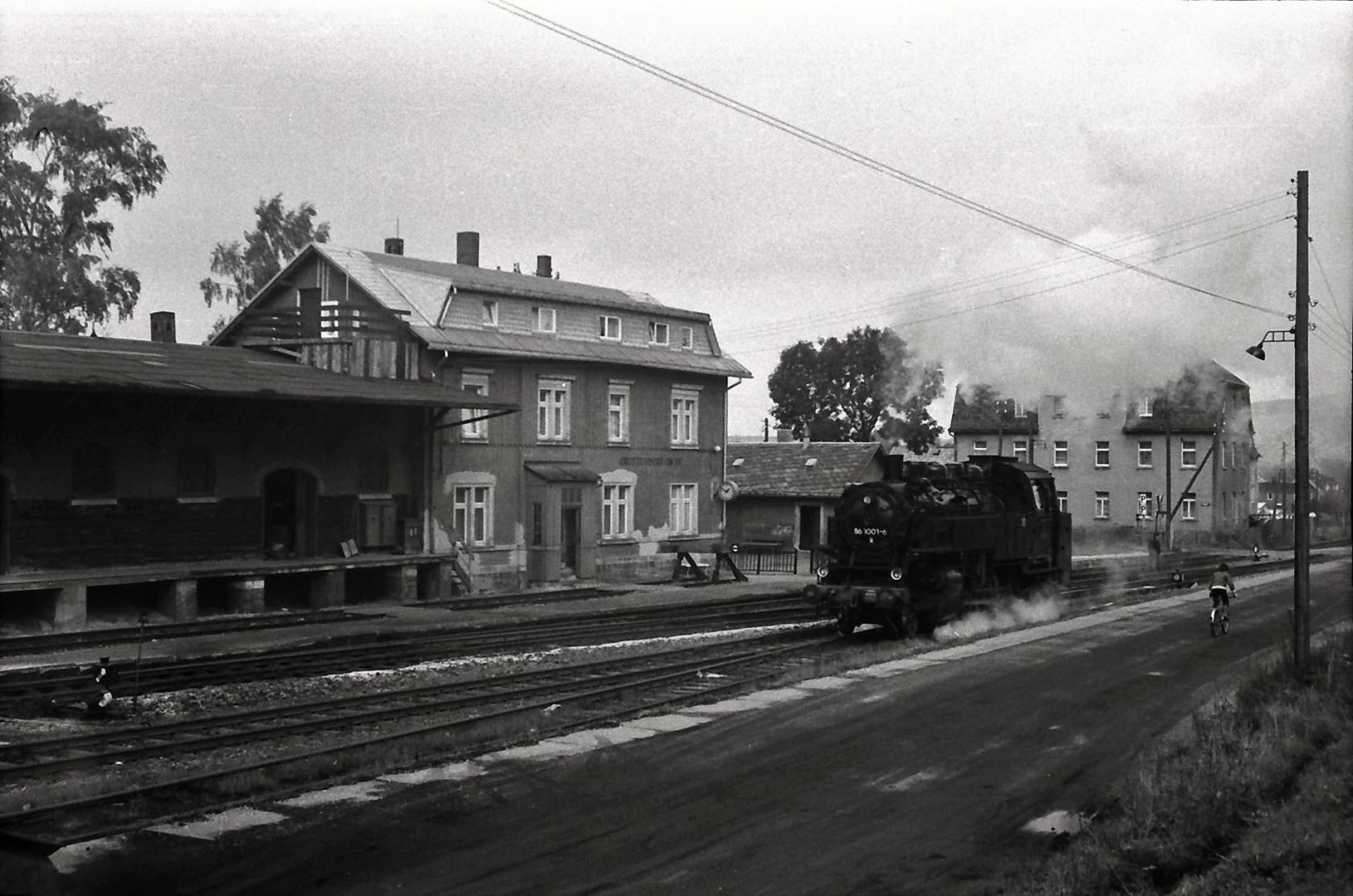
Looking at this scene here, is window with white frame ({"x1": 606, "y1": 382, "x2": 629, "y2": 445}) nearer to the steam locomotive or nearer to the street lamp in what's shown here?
the steam locomotive

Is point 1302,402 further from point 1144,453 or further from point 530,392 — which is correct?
point 1144,453

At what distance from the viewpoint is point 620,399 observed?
37.7 m

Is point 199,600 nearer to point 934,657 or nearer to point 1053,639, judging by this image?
point 934,657

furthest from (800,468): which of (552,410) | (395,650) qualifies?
(395,650)

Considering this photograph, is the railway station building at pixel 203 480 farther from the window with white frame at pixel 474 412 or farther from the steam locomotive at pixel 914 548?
the steam locomotive at pixel 914 548

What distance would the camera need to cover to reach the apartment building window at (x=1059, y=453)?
1922 inches

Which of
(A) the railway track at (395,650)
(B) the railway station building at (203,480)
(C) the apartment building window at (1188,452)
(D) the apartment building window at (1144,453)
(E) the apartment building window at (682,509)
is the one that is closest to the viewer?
(A) the railway track at (395,650)

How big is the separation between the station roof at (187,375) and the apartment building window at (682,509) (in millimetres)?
8481

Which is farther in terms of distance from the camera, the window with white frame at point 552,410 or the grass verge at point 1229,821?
the window with white frame at point 552,410

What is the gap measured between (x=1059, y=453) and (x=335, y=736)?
132 feet

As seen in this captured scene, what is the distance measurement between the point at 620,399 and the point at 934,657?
18717 mm

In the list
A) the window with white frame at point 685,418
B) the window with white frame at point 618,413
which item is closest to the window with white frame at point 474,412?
the window with white frame at point 618,413

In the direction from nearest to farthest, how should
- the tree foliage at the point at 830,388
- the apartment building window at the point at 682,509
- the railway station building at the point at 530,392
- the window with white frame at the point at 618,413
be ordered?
the railway station building at the point at 530,392 → the window with white frame at the point at 618,413 → the apartment building window at the point at 682,509 → the tree foliage at the point at 830,388

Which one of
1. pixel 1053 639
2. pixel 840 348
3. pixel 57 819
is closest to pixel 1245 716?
pixel 1053 639
